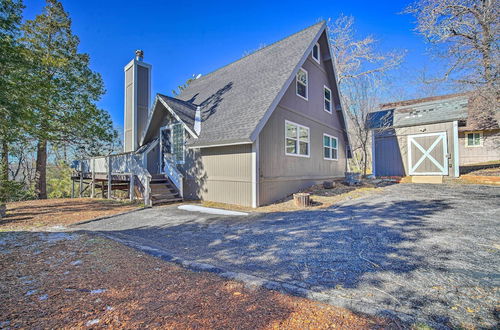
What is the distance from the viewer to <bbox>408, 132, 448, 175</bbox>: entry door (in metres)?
11.9

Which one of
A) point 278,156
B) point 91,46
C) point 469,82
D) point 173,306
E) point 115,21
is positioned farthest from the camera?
point 91,46

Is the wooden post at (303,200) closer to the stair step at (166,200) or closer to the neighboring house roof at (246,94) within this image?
the neighboring house roof at (246,94)

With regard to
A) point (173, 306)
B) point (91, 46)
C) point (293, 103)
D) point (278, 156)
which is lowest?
point (173, 306)

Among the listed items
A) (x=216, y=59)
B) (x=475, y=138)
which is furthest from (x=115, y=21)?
(x=475, y=138)

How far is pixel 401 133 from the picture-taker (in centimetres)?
1330

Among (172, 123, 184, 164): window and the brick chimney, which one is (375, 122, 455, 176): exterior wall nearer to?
(172, 123, 184, 164): window

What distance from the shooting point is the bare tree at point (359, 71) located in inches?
631

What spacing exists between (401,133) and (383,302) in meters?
13.6

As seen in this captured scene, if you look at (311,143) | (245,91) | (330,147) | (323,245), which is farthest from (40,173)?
(330,147)

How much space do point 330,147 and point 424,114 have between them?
5.54 meters

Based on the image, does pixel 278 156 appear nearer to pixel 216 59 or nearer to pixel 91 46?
pixel 91 46

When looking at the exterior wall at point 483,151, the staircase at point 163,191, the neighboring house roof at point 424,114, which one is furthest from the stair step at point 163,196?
the exterior wall at point 483,151

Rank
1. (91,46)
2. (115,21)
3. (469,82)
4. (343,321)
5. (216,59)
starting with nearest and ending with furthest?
(343,321), (469,82), (115,21), (91,46), (216,59)

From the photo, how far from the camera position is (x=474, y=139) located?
17109 mm
